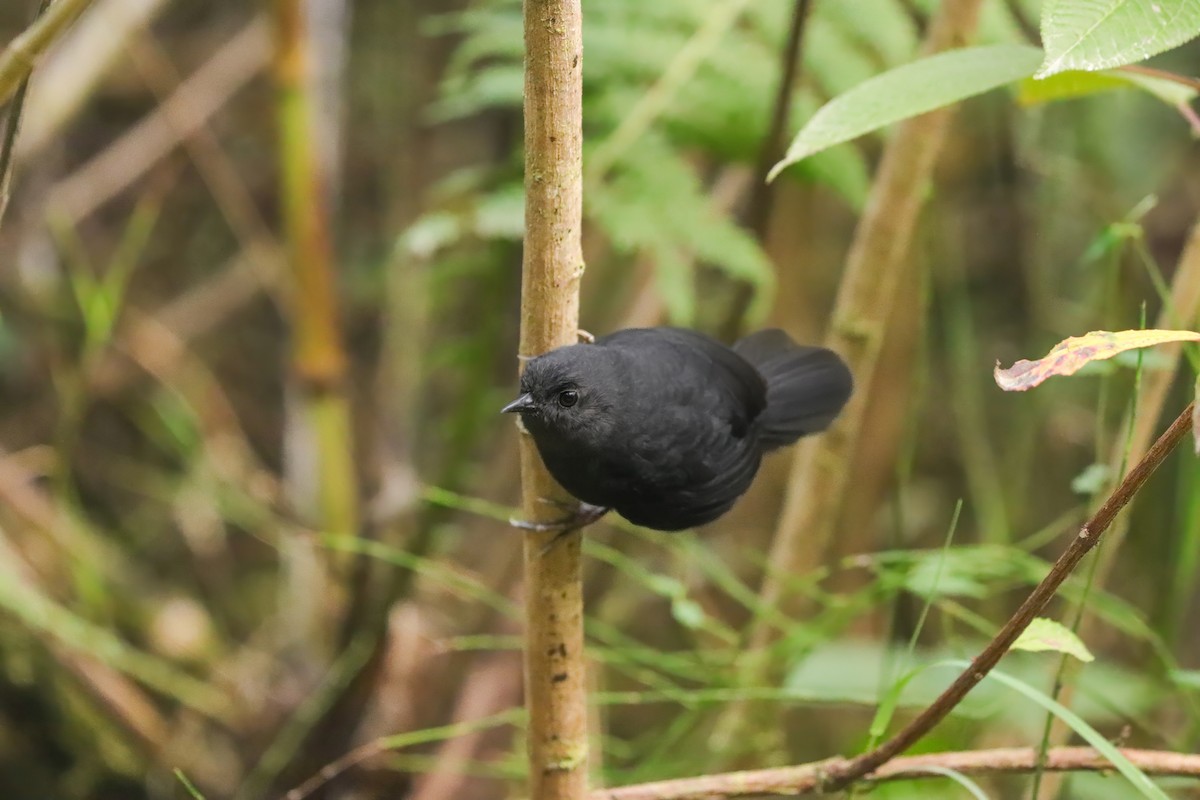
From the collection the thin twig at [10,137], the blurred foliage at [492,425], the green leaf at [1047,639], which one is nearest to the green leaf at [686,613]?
the blurred foliage at [492,425]

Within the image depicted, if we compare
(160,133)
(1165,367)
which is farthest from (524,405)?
(160,133)

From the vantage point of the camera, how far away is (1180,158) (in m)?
3.74

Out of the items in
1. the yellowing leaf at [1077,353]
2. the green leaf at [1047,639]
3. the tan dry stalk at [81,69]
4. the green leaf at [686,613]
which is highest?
the tan dry stalk at [81,69]

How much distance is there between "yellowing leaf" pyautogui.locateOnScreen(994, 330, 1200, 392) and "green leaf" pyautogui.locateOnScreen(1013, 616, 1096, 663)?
1.06 ft

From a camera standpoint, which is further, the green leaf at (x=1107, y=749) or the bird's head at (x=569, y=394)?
the bird's head at (x=569, y=394)

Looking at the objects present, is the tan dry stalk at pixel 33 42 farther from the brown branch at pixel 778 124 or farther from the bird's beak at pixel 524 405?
the brown branch at pixel 778 124

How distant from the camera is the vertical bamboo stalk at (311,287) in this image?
2666mm

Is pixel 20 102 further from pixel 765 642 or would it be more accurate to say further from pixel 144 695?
pixel 144 695

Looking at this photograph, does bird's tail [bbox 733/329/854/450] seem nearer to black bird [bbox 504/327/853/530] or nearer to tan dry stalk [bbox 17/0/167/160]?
black bird [bbox 504/327/853/530]

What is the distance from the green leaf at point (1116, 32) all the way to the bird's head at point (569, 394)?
0.69 metres

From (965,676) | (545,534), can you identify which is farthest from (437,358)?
(965,676)

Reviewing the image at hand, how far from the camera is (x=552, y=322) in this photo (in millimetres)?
1382

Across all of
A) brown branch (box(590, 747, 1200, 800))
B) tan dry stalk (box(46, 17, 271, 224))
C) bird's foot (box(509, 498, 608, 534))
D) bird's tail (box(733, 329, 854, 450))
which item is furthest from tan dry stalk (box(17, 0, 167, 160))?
brown branch (box(590, 747, 1200, 800))

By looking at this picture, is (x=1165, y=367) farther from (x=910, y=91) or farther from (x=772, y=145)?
(x=772, y=145)
